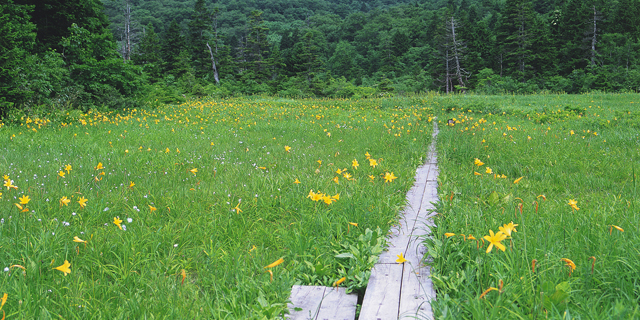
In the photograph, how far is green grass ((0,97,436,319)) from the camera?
68.6 inches

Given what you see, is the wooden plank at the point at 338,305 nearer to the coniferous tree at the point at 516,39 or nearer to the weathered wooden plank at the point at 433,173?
the weathered wooden plank at the point at 433,173

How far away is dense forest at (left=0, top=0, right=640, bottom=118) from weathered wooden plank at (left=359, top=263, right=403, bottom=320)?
9553 millimetres

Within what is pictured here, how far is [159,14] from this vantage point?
197 feet

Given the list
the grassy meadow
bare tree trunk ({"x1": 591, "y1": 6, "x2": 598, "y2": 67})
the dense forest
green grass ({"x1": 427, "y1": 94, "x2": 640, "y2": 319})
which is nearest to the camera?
green grass ({"x1": 427, "y1": 94, "x2": 640, "y2": 319})

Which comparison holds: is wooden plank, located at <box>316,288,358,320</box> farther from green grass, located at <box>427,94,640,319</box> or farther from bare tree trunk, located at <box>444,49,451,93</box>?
bare tree trunk, located at <box>444,49,451,93</box>

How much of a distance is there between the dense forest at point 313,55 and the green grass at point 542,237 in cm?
978

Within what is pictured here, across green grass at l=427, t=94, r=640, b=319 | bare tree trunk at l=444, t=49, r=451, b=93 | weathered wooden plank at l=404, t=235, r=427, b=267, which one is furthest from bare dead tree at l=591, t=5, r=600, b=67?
weathered wooden plank at l=404, t=235, r=427, b=267

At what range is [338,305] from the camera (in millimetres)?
1835

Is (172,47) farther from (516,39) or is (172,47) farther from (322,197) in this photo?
(322,197)

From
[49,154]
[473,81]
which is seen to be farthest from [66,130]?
[473,81]

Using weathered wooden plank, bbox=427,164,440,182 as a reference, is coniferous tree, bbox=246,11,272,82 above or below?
above

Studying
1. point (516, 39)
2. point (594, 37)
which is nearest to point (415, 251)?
point (594, 37)

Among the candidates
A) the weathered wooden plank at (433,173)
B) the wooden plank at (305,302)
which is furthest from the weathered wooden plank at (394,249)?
the weathered wooden plank at (433,173)

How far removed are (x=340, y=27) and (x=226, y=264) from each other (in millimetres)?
65926
